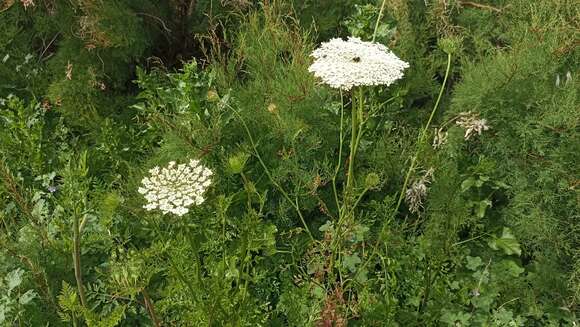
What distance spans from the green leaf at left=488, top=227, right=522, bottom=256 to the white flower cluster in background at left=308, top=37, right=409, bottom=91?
0.92 metres

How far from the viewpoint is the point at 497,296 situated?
2.58m

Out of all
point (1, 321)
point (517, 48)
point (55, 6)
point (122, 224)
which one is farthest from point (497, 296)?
point (55, 6)

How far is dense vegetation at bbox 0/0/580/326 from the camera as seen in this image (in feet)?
7.56

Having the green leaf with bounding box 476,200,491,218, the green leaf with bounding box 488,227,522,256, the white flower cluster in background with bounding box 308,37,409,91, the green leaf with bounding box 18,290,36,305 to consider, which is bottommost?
the green leaf with bounding box 488,227,522,256

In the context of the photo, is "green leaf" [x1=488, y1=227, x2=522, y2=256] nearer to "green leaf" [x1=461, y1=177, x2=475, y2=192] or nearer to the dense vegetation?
the dense vegetation

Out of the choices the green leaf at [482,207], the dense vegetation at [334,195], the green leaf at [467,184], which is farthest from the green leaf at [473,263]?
the green leaf at [467,184]

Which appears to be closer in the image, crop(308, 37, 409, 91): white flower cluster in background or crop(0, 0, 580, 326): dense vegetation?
crop(308, 37, 409, 91): white flower cluster in background

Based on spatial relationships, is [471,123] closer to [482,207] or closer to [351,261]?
[482,207]

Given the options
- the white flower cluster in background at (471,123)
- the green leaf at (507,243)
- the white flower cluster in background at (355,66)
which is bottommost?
the green leaf at (507,243)

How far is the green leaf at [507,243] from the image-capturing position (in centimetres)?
256

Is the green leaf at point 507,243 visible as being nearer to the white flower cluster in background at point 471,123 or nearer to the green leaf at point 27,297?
the white flower cluster in background at point 471,123

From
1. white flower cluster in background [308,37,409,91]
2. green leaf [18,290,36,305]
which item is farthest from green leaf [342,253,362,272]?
green leaf [18,290,36,305]

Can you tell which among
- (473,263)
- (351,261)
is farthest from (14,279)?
(473,263)

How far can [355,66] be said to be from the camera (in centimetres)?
204
